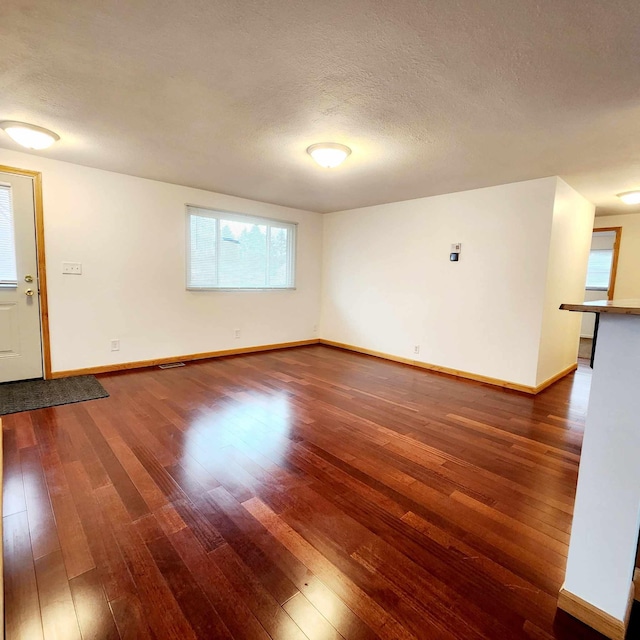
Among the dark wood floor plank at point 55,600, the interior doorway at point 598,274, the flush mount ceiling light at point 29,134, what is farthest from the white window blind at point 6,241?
the interior doorway at point 598,274

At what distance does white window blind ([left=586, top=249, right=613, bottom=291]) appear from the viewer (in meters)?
6.44

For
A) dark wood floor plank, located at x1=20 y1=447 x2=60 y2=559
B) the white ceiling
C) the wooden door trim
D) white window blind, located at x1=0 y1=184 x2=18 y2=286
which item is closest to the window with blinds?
the white ceiling

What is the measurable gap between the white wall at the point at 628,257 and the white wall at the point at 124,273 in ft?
18.1

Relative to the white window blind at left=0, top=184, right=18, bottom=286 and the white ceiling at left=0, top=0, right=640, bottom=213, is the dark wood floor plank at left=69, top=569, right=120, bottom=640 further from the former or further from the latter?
the white window blind at left=0, top=184, right=18, bottom=286

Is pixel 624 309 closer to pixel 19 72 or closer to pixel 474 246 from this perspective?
pixel 19 72

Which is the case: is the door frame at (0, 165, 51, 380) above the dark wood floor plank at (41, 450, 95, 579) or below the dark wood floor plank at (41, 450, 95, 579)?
above

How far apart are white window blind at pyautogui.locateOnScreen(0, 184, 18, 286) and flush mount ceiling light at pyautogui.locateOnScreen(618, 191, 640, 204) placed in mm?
6668

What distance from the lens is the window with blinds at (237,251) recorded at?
4652mm

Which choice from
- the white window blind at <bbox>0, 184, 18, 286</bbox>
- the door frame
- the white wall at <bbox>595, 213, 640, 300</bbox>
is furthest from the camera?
the white wall at <bbox>595, 213, 640, 300</bbox>

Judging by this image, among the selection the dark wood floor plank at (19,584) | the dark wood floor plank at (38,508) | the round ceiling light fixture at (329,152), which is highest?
the round ceiling light fixture at (329,152)

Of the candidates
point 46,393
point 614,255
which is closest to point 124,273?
point 46,393

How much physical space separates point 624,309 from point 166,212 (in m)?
4.57

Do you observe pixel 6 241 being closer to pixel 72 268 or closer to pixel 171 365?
pixel 72 268

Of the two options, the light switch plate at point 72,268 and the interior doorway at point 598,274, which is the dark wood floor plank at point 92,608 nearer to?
the light switch plate at point 72,268
